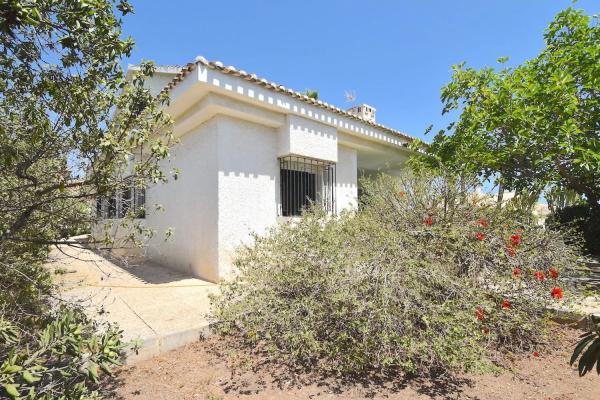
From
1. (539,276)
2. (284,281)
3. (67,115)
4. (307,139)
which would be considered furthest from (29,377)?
(307,139)

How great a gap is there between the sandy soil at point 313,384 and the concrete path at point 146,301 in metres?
0.39

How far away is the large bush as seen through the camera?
11.1ft

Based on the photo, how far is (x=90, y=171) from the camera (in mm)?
3322

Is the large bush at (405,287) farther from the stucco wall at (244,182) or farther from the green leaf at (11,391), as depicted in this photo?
the green leaf at (11,391)

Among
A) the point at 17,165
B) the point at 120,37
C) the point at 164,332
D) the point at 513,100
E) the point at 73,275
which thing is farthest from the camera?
the point at 73,275

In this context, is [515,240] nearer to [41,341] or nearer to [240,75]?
[41,341]

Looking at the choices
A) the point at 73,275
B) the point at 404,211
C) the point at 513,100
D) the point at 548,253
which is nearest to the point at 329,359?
the point at 404,211

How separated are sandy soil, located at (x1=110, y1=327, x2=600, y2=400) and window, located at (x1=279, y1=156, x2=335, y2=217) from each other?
5.06m

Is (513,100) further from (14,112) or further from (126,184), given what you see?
(14,112)

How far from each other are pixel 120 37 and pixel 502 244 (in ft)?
16.6

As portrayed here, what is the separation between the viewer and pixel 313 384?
332 cm

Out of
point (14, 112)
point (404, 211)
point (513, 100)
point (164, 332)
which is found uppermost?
point (513, 100)

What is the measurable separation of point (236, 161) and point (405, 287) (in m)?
4.93

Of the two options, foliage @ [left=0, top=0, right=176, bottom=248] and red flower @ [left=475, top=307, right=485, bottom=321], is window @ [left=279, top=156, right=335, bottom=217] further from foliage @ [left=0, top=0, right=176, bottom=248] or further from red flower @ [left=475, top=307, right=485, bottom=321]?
foliage @ [left=0, top=0, right=176, bottom=248]
